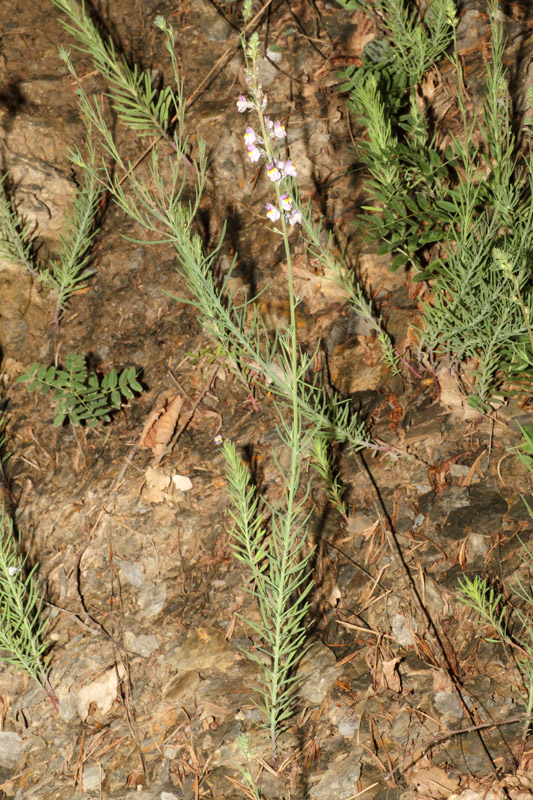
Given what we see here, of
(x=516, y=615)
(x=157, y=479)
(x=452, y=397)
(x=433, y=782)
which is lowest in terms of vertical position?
(x=433, y=782)

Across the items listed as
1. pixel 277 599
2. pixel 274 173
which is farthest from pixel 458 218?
pixel 277 599

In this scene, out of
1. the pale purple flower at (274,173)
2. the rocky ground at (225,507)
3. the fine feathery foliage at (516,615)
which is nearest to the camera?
the pale purple flower at (274,173)

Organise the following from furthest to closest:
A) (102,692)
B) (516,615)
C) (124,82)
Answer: (124,82) → (102,692) → (516,615)

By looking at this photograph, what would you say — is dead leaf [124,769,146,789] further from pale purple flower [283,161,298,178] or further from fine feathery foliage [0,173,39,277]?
fine feathery foliage [0,173,39,277]

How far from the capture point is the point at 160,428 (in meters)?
3.16

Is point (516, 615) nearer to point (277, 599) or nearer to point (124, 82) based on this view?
point (277, 599)

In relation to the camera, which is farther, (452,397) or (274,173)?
(452,397)

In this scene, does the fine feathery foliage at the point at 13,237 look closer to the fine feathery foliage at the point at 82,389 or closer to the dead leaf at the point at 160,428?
the fine feathery foliage at the point at 82,389

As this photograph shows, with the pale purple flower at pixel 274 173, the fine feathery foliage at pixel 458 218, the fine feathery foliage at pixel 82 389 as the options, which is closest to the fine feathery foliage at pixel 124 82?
the fine feathery foliage at pixel 458 218

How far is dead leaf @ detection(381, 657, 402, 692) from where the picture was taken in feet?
7.13

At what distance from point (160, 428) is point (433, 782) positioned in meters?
1.92

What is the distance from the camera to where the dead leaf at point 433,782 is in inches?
74.4

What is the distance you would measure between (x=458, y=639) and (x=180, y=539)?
→ 125 cm

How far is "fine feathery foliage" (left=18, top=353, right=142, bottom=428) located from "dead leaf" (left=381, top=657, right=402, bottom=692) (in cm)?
176
